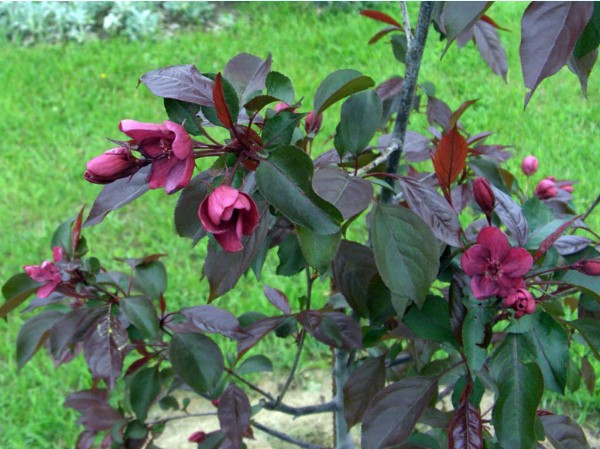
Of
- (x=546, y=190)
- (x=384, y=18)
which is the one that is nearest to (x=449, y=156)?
(x=546, y=190)

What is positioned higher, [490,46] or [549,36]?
[549,36]

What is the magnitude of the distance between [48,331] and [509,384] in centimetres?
92

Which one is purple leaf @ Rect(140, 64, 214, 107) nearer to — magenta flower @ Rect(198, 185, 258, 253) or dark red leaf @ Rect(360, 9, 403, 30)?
magenta flower @ Rect(198, 185, 258, 253)

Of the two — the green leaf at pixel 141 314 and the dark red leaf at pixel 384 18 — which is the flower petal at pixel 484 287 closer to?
the green leaf at pixel 141 314

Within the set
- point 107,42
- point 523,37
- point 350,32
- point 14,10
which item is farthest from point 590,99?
point 14,10

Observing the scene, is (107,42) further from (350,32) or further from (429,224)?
(429,224)

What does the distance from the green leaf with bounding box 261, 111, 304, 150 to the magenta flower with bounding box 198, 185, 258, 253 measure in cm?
11

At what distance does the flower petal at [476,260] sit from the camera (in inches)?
33.1

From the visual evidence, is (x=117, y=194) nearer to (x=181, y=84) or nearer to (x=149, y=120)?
(x=181, y=84)

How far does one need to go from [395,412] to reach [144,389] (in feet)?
2.02

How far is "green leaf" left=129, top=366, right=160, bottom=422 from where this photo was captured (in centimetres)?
141

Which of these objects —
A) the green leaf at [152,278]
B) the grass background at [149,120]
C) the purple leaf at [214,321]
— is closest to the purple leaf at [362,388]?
the purple leaf at [214,321]

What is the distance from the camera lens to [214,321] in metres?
1.31

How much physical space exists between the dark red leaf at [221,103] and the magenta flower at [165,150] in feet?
0.16
